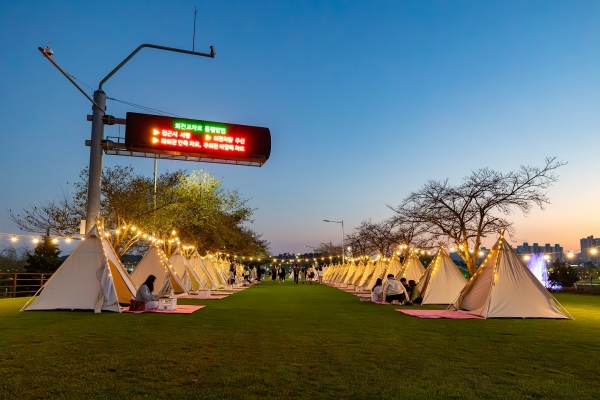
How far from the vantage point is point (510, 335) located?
412 inches

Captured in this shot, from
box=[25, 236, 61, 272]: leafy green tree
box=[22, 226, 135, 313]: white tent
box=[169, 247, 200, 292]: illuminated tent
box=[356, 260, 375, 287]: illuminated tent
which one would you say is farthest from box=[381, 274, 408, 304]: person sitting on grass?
box=[25, 236, 61, 272]: leafy green tree

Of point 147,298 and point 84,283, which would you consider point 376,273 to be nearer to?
point 147,298

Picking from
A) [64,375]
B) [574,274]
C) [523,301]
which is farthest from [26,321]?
[574,274]

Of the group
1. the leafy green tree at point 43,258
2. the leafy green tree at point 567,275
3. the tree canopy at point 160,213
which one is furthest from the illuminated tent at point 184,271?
the leafy green tree at point 567,275

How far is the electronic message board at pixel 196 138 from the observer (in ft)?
53.4

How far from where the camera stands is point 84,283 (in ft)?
49.3

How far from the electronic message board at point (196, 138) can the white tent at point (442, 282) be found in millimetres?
9346

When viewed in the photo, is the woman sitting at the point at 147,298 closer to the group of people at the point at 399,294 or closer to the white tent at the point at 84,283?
the white tent at the point at 84,283

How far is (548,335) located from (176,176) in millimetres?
32701

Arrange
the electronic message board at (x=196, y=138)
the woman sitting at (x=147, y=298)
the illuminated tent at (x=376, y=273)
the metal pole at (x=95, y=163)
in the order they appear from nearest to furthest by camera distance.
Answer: the metal pole at (x=95, y=163) → the woman sitting at (x=147, y=298) → the electronic message board at (x=196, y=138) → the illuminated tent at (x=376, y=273)

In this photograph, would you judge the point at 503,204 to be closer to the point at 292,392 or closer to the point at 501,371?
the point at 501,371

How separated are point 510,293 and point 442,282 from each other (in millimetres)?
6282

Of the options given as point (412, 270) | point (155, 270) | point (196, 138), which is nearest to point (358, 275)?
point (412, 270)

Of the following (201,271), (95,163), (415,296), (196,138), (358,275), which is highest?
(196,138)
